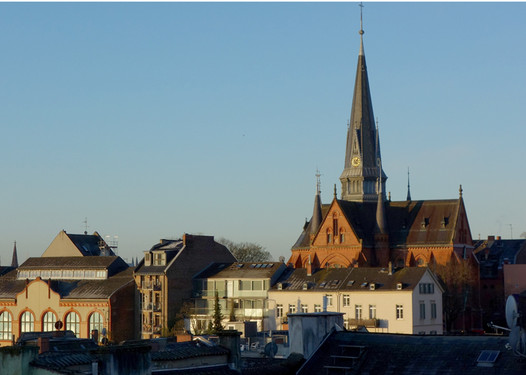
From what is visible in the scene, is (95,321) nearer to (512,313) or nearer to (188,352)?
(188,352)

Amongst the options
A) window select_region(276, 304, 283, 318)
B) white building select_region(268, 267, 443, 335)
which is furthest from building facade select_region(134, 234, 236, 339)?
window select_region(276, 304, 283, 318)

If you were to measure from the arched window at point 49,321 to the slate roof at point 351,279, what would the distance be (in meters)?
24.5

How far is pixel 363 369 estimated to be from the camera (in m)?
31.5

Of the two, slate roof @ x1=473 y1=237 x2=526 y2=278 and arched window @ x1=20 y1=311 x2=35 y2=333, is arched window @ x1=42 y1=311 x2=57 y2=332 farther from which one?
slate roof @ x1=473 y1=237 x2=526 y2=278

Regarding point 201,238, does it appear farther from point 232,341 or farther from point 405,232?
point 232,341

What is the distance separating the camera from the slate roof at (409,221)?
401 ft

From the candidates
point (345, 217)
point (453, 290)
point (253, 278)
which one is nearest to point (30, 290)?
point (253, 278)

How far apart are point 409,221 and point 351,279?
26097 mm

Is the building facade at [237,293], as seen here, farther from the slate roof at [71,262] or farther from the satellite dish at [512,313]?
the satellite dish at [512,313]

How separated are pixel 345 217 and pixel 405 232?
8132mm

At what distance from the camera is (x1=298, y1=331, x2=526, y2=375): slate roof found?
2975cm

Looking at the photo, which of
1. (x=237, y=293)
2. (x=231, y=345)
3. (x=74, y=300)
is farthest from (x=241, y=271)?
(x=231, y=345)

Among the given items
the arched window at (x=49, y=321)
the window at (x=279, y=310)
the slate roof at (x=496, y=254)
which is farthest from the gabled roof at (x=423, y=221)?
the arched window at (x=49, y=321)

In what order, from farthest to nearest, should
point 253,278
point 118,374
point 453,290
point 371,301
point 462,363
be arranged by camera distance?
point 453,290, point 253,278, point 371,301, point 462,363, point 118,374
